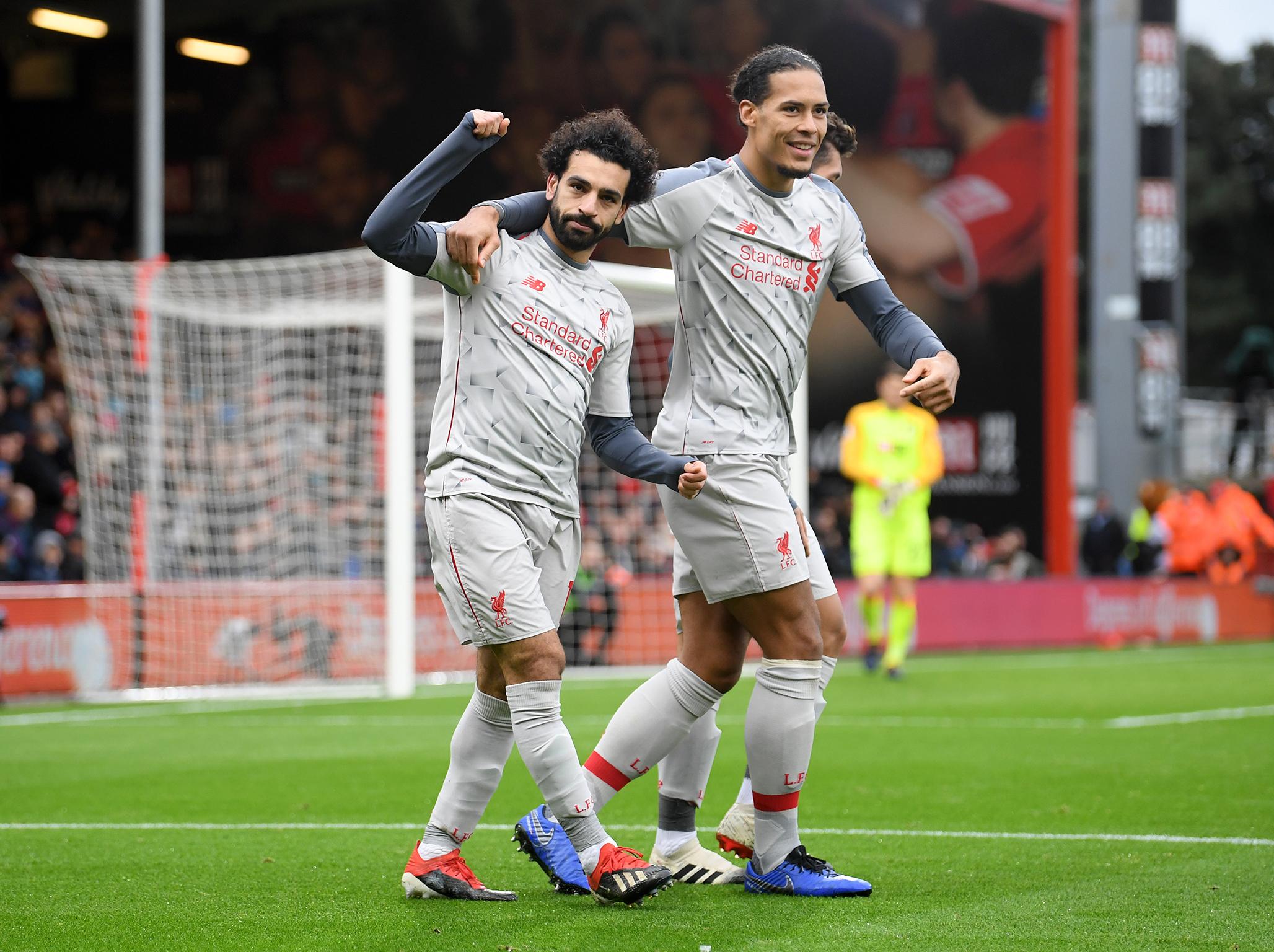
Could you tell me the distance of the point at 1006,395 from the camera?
80.5ft

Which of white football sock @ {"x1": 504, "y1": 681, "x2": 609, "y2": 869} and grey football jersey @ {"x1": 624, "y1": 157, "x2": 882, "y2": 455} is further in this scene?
grey football jersey @ {"x1": 624, "y1": 157, "x2": 882, "y2": 455}

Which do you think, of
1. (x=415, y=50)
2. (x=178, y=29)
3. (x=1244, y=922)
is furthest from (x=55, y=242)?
(x=1244, y=922)

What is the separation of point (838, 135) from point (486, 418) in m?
1.84

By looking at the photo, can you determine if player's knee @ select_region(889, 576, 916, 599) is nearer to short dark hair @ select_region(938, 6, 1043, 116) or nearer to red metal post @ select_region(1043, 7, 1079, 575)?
red metal post @ select_region(1043, 7, 1079, 575)

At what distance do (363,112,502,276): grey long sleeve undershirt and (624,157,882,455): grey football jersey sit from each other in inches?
21.7

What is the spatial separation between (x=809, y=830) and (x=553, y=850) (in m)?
1.53

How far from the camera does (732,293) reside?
4734 millimetres

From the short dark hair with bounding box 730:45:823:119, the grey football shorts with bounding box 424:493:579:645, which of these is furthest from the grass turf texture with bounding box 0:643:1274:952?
the short dark hair with bounding box 730:45:823:119

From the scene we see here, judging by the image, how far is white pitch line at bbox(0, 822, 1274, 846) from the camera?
5562 mm

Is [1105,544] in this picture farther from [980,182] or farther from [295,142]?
[295,142]

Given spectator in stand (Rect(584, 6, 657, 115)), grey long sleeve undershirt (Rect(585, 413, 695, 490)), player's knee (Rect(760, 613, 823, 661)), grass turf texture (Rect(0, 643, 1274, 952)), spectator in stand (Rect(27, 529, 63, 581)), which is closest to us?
grass turf texture (Rect(0, 643, 1274, 952))

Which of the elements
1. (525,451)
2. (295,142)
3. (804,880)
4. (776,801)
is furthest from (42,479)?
(804,880)

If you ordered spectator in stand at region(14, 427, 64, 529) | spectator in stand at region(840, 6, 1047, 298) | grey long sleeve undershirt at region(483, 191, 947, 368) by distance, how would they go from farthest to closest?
spectator in stand at region(840, 6, 1047, 298) → spectator in stand at region(14, 427, 64, 529) → grey long sleeve undershirt at region(483, 191, 947, 368)

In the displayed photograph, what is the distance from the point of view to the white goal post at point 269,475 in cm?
1195
